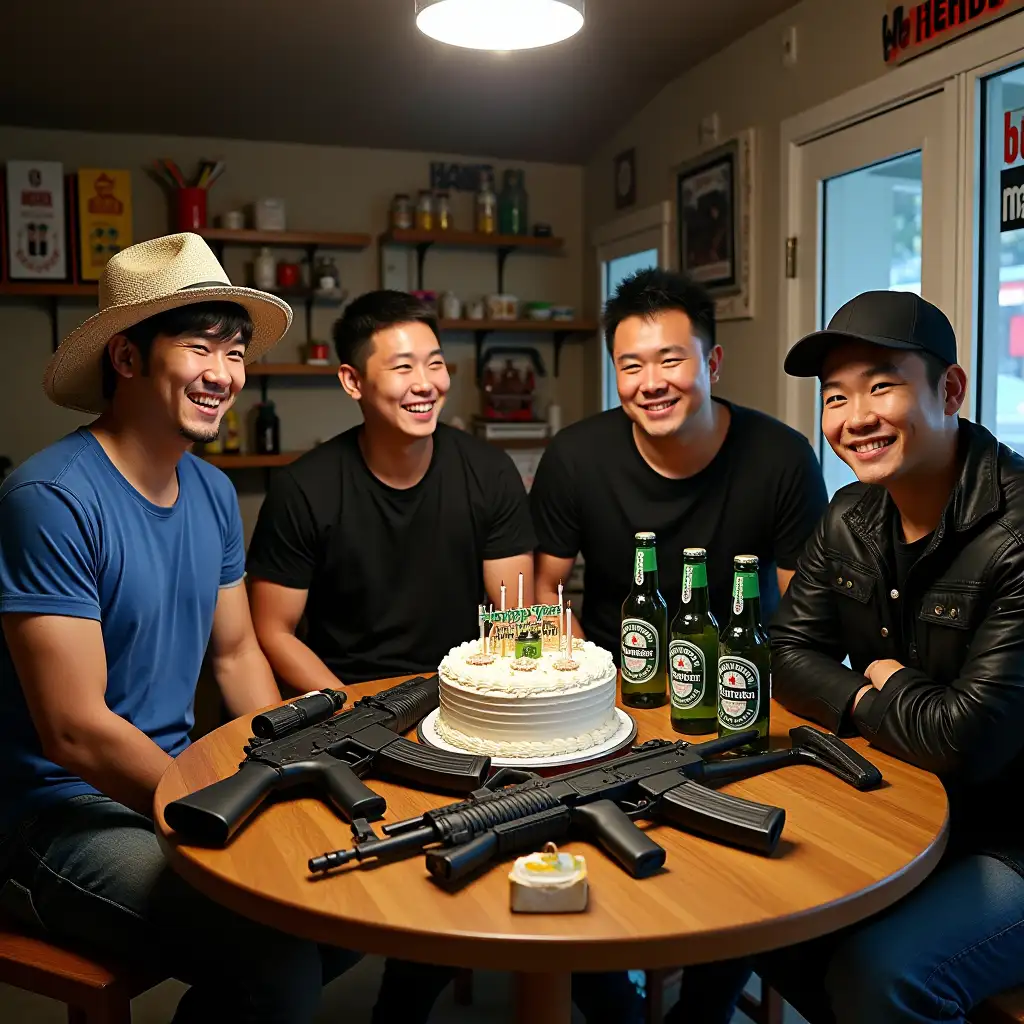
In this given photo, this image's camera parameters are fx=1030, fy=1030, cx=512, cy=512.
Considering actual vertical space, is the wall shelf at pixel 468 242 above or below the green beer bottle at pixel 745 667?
above

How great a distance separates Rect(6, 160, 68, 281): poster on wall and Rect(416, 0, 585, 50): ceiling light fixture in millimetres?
2963

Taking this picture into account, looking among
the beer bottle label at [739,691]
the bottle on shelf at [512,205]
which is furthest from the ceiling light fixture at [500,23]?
the bottle on shelf at [512,205]

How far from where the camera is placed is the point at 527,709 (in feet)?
4.89

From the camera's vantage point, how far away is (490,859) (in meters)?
1.23

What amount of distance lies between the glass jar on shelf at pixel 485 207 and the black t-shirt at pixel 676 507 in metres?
2.69

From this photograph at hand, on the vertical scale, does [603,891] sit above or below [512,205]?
below

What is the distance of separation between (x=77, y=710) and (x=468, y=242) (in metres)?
3.63

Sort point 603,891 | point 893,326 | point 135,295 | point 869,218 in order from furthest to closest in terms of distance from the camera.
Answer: point 869,218
point 135,295
point 893,326
point 603,891

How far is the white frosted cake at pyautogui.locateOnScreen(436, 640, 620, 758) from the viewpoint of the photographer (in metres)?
1.49

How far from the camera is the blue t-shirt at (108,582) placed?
1.67 metres

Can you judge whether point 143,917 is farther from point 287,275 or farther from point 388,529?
point 287,275

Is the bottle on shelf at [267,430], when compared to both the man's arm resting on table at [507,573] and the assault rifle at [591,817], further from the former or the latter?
the assault rifle at [591,817]

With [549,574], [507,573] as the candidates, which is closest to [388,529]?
[507,573]

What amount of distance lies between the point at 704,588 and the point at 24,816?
1.18m
